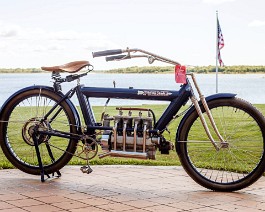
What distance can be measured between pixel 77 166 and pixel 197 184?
143 cm

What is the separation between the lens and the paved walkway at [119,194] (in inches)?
161

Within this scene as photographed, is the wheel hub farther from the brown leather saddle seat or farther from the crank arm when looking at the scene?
the brown leather saddle seat

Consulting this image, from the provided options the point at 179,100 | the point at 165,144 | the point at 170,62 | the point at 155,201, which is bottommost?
the point at 155,201

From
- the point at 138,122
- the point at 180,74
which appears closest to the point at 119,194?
the point at 138,122

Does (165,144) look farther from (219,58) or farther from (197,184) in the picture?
(219,58)

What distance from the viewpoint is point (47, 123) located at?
507 cm

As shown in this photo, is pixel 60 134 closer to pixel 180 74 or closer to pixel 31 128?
pixel 31 128

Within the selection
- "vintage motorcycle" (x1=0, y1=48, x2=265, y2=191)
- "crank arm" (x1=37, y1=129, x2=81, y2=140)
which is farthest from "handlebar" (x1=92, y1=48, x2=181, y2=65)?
"crank arm" (x1=37, y1=129, x2=81, y2=140)

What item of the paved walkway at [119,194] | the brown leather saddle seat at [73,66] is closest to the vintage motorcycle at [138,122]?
the brown leather saddle seat at [73,66]

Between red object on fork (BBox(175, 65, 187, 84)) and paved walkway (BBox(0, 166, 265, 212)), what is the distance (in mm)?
921

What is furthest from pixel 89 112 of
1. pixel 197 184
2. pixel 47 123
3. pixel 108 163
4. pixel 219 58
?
pixel 219 58

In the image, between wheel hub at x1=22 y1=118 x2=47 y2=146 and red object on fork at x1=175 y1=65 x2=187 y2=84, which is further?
wheel hub at x1=22 y1=118 x2=47 y2=146

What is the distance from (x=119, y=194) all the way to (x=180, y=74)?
1.10m

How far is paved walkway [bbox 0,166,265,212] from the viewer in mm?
4082
